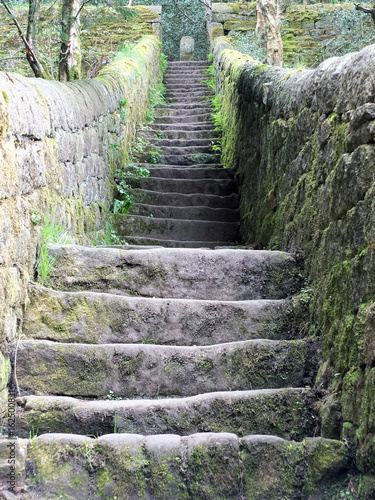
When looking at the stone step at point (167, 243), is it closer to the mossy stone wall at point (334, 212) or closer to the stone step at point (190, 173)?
the mossy stone wall at point (334, 212)

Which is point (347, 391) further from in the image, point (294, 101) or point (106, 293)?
point (294, 101)

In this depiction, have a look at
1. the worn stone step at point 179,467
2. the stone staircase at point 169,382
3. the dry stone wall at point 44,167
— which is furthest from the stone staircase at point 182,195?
the worn stone step at point 179,467

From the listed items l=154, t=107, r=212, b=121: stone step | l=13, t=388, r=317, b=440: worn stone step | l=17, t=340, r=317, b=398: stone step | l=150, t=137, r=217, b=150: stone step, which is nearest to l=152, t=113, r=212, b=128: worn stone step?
l=154, t=107, r=212, b=121: stone step

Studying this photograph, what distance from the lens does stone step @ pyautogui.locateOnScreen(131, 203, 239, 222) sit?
6039 mm

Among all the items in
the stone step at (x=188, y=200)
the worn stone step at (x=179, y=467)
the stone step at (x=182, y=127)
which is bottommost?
the worn stone step at (x=179, y=467)

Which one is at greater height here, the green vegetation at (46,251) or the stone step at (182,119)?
the stone step at (182,119)

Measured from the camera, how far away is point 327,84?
3.03 m

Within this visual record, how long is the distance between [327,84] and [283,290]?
1.22 meters

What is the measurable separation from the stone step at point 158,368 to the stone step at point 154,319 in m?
0.20

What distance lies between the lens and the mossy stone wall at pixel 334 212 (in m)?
2.11

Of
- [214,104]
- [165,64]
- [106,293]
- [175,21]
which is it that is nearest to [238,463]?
[106,293]

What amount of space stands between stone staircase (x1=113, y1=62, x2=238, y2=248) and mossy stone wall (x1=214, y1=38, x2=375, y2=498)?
129cm

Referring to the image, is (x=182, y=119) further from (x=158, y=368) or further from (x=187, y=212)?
(x=158, y=368)

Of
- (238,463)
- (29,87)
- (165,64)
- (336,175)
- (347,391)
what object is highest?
(165,64)
